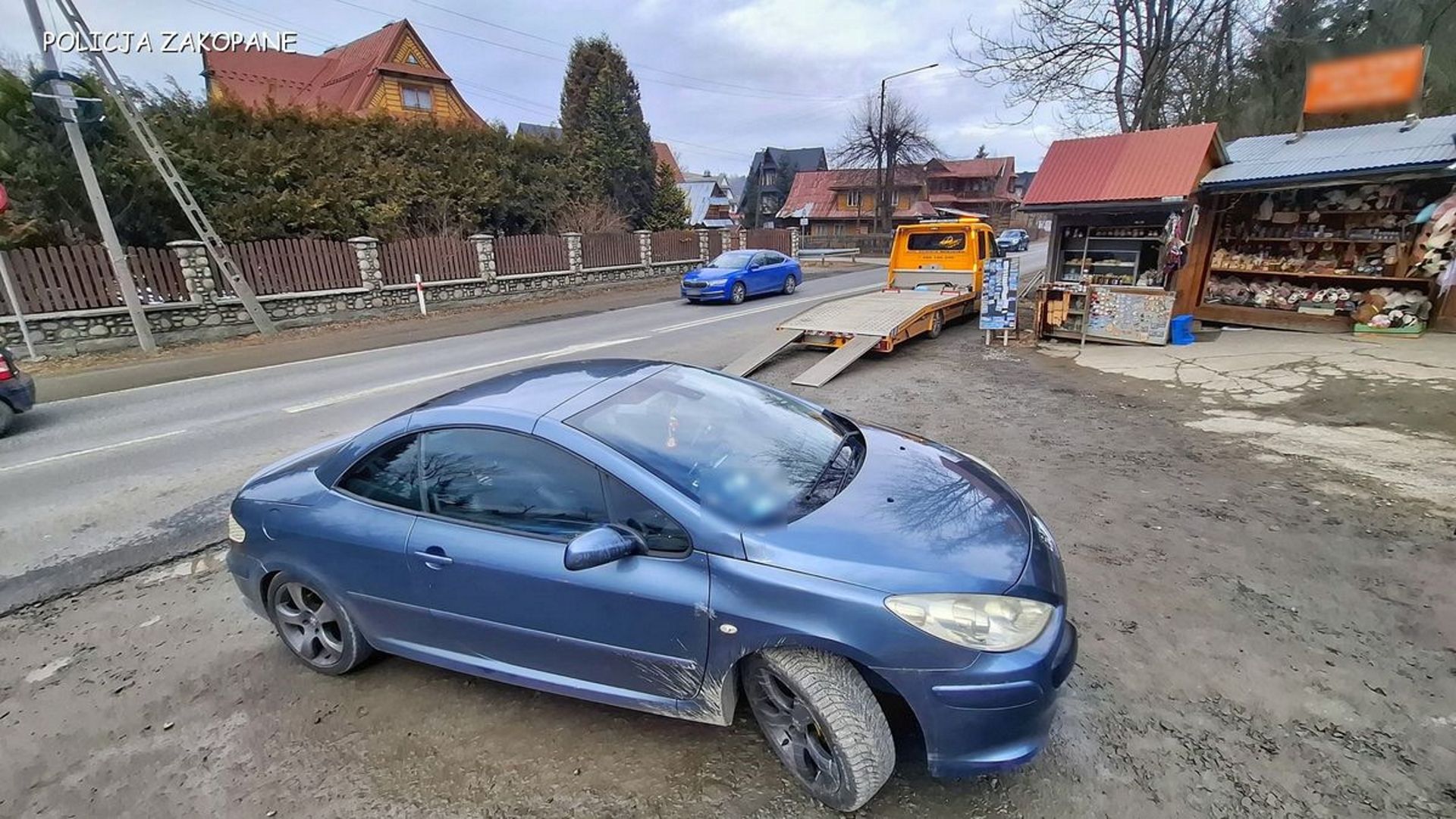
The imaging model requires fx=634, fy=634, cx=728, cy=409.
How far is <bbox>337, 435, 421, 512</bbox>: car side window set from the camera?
2865 millimetres

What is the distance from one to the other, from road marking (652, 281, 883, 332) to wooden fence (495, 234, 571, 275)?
7.62 meters

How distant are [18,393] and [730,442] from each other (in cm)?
929

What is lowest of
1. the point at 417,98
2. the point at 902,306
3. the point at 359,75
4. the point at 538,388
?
the point at 902,306

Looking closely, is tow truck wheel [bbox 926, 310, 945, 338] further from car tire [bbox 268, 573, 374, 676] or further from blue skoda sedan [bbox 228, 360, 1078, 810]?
car tire [bbox 268, 573, 374, 676]

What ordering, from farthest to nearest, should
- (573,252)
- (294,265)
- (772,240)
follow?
(772,240)
(573,252)
(294,265)

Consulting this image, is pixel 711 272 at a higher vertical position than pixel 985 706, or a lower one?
higher

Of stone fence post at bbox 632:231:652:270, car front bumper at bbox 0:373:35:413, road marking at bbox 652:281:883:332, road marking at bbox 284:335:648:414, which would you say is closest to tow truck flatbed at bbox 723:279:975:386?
road marking at bbox 284:335:648:414

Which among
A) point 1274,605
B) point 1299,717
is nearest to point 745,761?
point 1299,717

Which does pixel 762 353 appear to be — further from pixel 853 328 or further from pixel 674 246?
pixel 674 246

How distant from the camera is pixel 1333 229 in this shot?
1048 cm

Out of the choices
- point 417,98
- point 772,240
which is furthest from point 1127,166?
point 417,98

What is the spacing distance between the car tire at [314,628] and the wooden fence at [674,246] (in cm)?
2249

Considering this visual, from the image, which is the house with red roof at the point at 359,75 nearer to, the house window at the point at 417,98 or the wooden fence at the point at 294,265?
the house window at the point at 417,98

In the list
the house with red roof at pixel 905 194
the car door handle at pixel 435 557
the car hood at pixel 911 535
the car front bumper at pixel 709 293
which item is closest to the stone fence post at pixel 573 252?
the car front bumper at pixel 709 293
